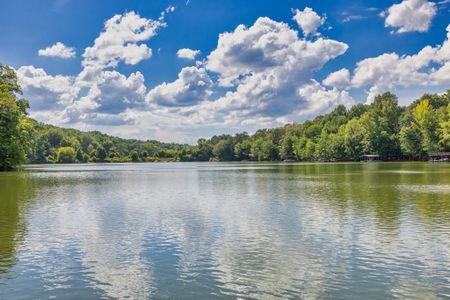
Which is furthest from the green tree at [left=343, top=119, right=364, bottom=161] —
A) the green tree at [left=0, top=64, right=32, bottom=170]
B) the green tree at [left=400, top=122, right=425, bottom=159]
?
the green tree at [left=0, top=64, right=32, bottom=170]

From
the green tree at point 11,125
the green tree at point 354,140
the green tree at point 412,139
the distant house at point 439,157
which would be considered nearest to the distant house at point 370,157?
the green tree at point 354,140

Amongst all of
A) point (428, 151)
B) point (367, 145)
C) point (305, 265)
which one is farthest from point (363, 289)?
point (367, 145)

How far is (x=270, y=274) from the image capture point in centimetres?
1410

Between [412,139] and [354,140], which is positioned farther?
[354,140]

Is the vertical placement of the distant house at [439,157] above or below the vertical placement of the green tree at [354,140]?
below

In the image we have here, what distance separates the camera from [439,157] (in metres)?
134

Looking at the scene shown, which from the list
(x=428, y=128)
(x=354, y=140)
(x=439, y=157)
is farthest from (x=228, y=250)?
(x=354, y=140)

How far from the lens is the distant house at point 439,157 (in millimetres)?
128425

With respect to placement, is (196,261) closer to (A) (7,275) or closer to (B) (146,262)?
(B) (146,262)

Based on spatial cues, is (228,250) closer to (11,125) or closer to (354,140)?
(11,125)

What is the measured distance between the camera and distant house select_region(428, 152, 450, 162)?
128 meters

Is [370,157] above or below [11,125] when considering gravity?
below

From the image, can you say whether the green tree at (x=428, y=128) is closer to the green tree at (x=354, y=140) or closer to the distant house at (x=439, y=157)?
the distant house at (x=439, y=157)

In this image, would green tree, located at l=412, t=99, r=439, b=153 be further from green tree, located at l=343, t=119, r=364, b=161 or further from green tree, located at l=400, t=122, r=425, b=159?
green tree, located at l=343, t=119, r=364, b=161
